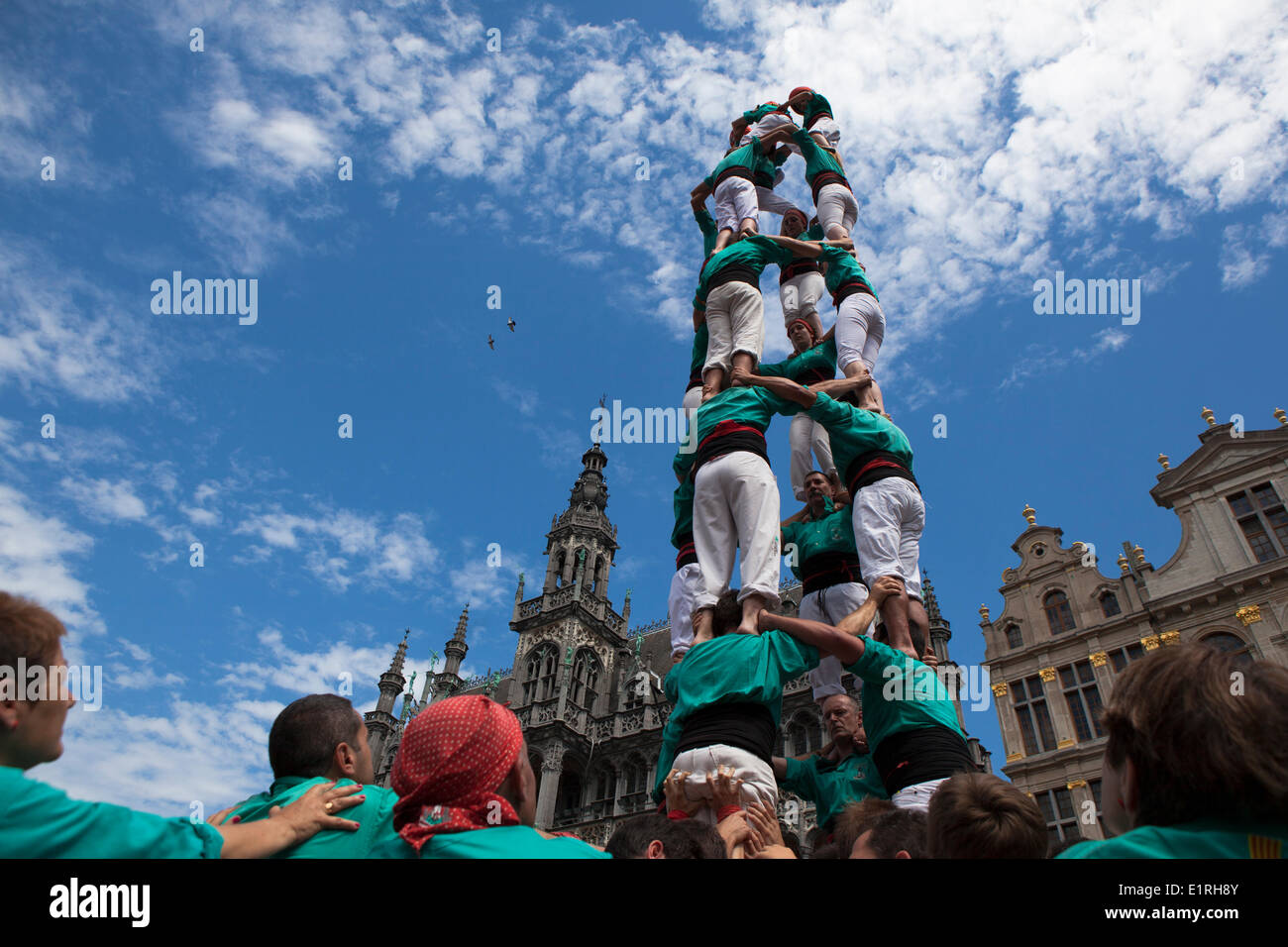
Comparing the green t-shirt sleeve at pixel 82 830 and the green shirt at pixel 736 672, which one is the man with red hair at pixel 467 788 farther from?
the green shirt at pixel 736 672

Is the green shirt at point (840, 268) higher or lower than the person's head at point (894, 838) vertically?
higher

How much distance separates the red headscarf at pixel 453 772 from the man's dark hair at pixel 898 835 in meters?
1.55

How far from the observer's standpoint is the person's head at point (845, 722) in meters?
5.64

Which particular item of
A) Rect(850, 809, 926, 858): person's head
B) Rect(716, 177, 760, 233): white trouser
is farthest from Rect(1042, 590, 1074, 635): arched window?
Rect(850, 809, 926, 858): person's head

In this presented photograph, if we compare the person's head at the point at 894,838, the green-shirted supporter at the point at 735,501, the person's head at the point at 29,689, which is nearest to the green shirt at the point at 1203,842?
the person's head at the point at 894,838

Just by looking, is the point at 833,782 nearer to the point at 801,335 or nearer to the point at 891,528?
the point at 891,528

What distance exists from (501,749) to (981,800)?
5.52ft

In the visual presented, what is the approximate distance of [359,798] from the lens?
295 cm

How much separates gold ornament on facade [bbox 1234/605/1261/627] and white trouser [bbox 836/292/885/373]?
18.5 m

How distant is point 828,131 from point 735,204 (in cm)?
228

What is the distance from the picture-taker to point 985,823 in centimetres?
264

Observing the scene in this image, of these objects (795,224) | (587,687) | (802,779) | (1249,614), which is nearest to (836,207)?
(795,224)
